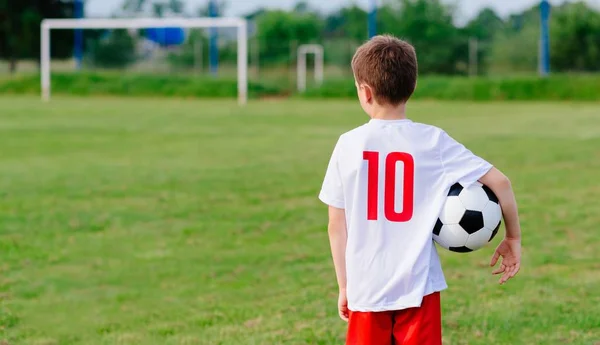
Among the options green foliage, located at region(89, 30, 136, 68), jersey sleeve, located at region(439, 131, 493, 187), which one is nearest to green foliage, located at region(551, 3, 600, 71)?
green foliage, located at region(89, 30, 136, 68)

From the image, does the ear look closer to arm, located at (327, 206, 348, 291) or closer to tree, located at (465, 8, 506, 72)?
arm, located at (327, 206, 348, 291)

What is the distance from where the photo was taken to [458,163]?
2932 millimetres

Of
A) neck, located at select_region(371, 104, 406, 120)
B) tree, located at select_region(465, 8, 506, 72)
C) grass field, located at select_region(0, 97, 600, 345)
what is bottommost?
grass field, located at select_region(0, 97, 600, 345)

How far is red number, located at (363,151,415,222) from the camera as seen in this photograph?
2.88 m

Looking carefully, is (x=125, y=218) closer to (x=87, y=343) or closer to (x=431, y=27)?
(x=87, y=343)

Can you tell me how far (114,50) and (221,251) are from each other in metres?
35.6

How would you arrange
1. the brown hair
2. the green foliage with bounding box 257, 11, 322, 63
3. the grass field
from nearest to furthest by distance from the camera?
1. the brown hair
2. the grass field
3. the green foliage with bounding box 257, 11, 322, 63

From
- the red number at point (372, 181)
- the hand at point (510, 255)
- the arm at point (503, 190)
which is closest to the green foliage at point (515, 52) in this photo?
the hand at point (510, 255)

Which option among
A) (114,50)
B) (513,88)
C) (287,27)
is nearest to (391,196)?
(513,88)

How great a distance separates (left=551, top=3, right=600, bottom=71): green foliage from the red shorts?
34166mm

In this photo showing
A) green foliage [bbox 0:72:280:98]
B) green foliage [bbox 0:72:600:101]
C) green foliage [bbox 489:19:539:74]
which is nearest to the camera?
green foliage [bbox 0:72:600:101]

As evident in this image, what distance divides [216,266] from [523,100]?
27.2 meters

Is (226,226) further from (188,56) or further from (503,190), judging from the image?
(188,56)

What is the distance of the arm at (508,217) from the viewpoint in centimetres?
299
